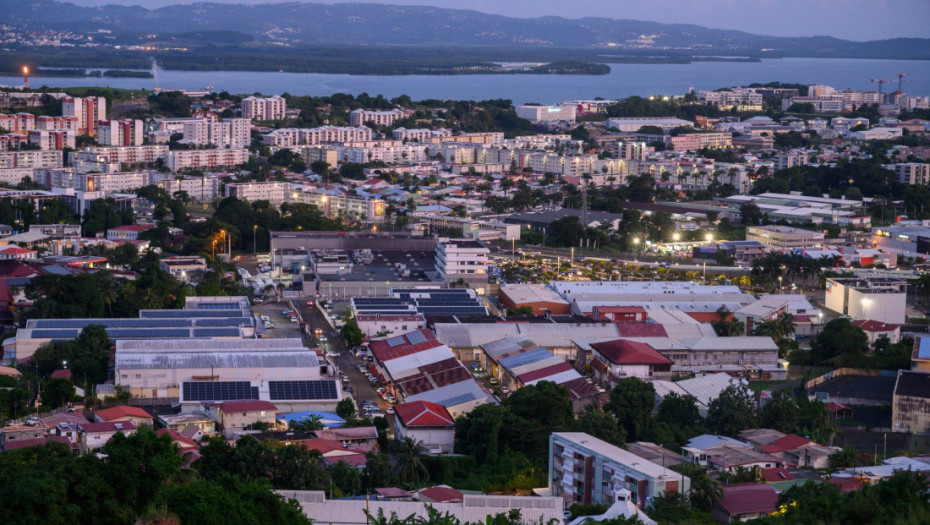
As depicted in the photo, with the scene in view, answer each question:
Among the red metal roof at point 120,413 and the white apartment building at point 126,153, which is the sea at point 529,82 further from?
the red metal roof at point 120,413

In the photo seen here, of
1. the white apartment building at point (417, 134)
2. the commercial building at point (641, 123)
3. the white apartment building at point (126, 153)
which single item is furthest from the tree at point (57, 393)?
the commercial building at point (641, 123)

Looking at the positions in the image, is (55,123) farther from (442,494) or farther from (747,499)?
(747,499)

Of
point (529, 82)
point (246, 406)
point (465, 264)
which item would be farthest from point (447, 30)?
point (246, 406)

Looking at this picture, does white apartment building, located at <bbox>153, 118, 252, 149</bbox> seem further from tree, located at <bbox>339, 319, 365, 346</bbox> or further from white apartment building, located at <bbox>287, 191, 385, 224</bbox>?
tree, located at <bbox>339, 319, 365, 346</bbox>

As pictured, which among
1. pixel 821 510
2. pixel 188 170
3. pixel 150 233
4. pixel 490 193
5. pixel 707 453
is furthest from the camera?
pixel 188 170

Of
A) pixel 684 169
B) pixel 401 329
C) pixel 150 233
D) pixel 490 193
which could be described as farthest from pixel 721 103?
pixel 401 329

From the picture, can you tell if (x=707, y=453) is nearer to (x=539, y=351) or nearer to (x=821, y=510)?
(x=821, y=510)

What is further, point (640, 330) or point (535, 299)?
point (535, 299)

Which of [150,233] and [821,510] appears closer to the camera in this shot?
[821,510]
